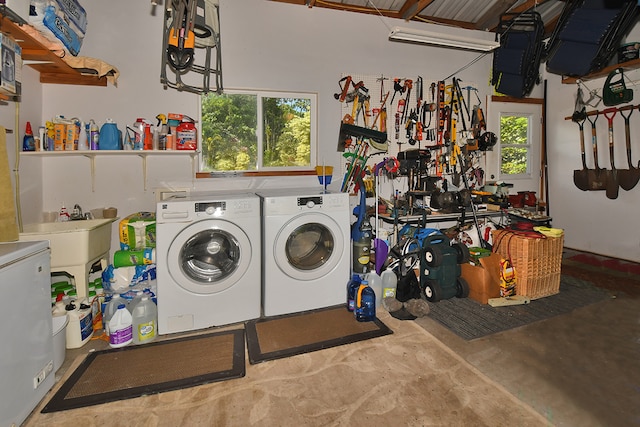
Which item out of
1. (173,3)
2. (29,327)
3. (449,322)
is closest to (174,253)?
(29,327)

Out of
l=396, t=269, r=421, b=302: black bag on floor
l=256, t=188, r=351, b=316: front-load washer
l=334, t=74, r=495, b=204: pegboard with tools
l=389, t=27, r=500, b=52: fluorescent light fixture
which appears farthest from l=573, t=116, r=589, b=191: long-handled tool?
l=256, t=188, r=351, b=316: front-load washer

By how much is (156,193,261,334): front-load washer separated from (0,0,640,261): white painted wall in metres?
1.24

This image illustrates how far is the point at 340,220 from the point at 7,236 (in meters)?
2.24

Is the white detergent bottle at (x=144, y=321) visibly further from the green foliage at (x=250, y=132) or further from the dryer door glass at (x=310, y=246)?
the green foliage at (x=250, y=132)

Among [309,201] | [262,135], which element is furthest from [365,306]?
[262,135]

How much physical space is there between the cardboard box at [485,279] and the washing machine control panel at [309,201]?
1.65m

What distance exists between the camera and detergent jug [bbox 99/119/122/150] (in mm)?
3033

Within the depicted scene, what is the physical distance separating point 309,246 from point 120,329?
153 cm

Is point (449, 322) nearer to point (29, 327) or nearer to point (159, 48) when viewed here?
point (29, 327)

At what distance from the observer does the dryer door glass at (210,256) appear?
2.46m

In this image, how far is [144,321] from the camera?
2361mm

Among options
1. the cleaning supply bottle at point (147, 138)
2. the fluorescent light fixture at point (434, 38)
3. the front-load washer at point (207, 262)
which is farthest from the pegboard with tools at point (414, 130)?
the cleaning supply bottle at point (147, 138)

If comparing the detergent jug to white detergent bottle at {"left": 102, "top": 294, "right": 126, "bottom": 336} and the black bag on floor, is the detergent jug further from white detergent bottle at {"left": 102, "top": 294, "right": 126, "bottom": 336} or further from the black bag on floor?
the black bag on floor

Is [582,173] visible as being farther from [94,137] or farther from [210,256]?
[94,137]
